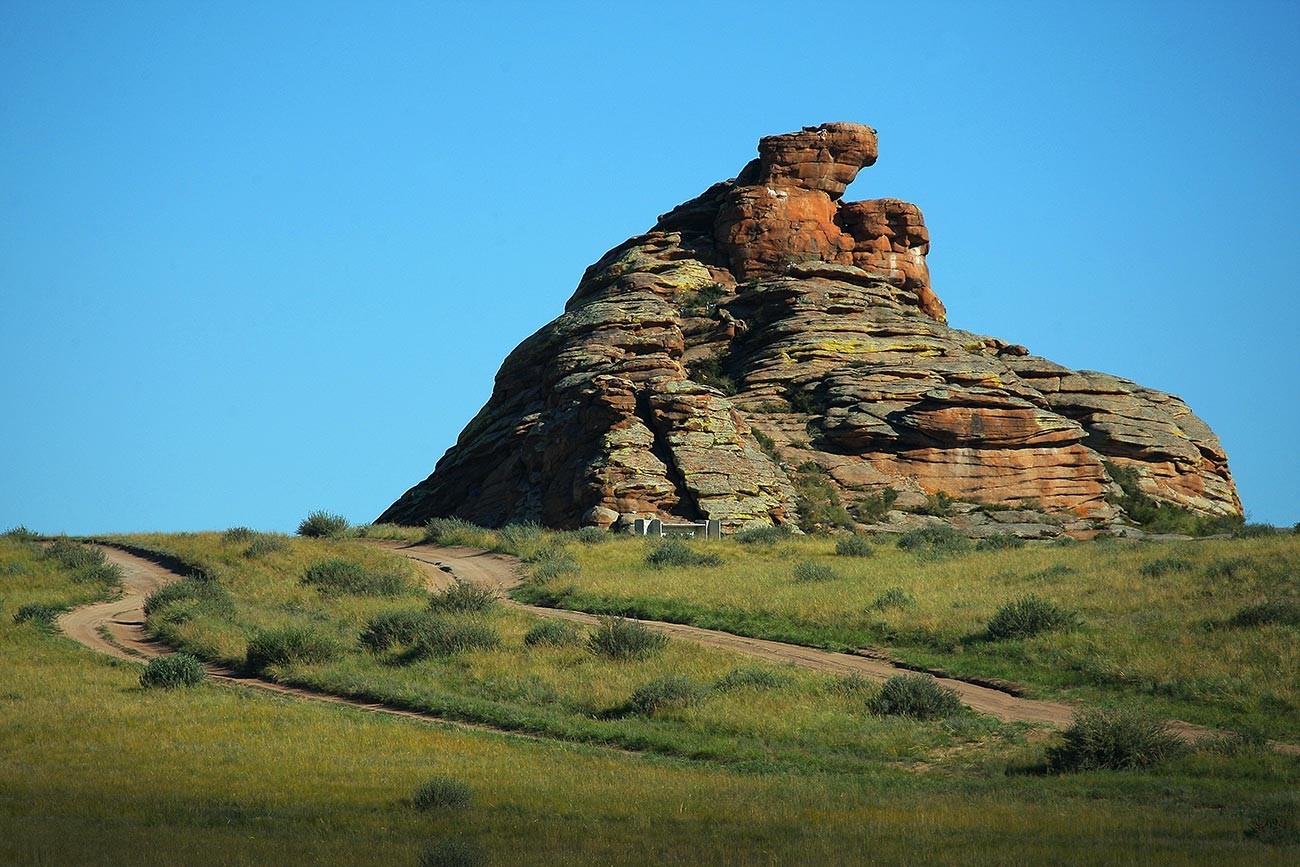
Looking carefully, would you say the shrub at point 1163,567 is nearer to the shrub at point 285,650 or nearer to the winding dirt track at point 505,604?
the winding dirt track at point 505,604

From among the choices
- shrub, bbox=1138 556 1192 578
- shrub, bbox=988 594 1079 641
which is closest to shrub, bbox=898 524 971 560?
shrub, bbox=1138 556 1192 578

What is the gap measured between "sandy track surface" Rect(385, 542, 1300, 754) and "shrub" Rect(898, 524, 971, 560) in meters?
12.3

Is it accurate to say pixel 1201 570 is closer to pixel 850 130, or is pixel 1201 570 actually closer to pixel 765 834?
pixel 765 834

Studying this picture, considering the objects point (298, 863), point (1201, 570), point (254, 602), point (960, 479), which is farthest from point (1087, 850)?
point (960, 479)

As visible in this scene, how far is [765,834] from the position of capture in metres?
13.8

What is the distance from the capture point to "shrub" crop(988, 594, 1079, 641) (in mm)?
26234

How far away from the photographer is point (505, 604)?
Answer: 3422cm

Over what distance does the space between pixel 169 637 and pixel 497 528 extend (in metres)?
25.5

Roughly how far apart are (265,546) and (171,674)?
1884 cm

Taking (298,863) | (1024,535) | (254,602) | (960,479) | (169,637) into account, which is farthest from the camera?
(960,479)

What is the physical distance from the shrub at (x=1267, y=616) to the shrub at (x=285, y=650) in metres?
18.9

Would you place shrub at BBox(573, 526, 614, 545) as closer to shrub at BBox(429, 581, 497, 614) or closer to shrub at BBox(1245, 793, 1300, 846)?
shrub at BBox(429, 581, 497, 614)

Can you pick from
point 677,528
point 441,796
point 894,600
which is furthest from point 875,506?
point 441,796

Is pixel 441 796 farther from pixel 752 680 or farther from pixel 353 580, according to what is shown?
pixel 353 580
